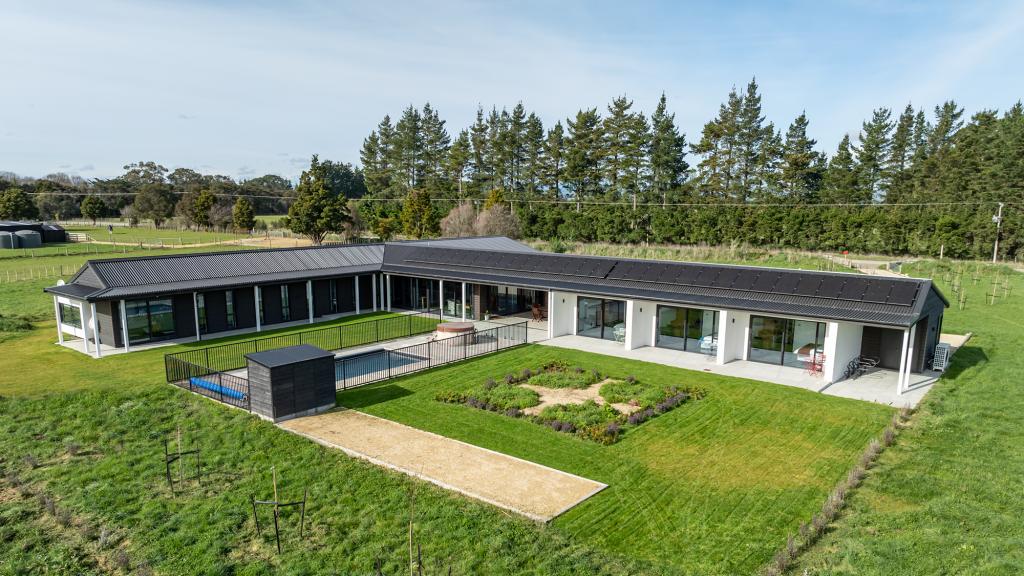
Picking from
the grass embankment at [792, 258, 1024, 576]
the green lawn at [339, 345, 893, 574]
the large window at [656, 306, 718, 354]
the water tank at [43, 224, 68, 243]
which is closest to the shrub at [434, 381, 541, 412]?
the green lawn at [339, 345, 893, 574]

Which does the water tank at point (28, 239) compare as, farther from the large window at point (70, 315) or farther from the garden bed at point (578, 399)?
the garden bed at point (578, 399)

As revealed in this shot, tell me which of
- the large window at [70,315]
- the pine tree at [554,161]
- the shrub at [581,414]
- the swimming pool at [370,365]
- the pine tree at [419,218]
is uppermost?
the pine tree at [554,161]

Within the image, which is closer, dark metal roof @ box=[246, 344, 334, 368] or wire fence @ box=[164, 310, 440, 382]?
dark metal roof @ box=[246, 344, 334, 368]

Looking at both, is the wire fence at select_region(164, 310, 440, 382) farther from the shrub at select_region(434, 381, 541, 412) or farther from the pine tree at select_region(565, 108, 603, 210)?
the pine tree at select_region(565, 108, 603, 210)

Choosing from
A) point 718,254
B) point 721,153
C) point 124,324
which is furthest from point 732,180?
point 124,324

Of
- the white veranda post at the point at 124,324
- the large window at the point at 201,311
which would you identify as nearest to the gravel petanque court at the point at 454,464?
the white veranda post at the point at 124,324

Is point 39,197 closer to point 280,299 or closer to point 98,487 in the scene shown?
point 280,299

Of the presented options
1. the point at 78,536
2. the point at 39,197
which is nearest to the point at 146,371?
the point at 78,536
